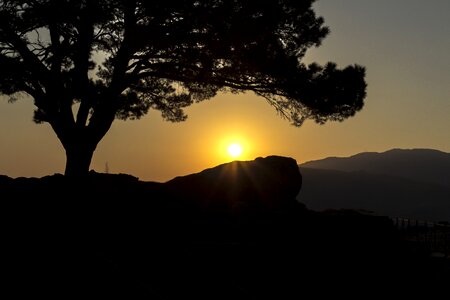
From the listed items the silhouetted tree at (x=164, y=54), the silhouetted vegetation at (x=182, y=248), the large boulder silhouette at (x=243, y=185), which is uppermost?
the silhouetted tree at (x=164, y=54)

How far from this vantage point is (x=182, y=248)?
9250 mm

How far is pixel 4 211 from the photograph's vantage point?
1036cm

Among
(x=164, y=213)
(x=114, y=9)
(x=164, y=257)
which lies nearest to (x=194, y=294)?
(x=164, y=257)

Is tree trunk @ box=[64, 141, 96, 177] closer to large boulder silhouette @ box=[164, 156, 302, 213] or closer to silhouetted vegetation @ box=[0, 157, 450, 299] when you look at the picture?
silhouetted vegetation @ box=[0, 157, 450, 299]

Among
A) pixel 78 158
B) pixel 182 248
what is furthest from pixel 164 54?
pixel 182 248

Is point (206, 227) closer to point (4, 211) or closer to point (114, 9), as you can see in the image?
point (4, 211)

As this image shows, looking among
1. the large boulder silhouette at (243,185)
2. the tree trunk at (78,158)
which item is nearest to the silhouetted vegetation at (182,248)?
the large boulder silhouette at (243,185)

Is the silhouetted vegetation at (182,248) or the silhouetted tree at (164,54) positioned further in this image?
the silhouetted tree at (164,54)

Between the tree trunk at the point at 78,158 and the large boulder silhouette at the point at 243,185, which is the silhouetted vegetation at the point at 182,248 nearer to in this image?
the large boulder silhouette at the point at 243,185

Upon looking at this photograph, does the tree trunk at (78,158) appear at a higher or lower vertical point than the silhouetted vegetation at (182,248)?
higher

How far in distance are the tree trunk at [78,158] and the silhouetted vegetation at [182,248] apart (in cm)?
43

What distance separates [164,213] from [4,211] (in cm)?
324

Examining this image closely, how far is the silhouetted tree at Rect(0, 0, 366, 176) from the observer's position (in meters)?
→ 13.6

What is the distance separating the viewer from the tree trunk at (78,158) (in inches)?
551
